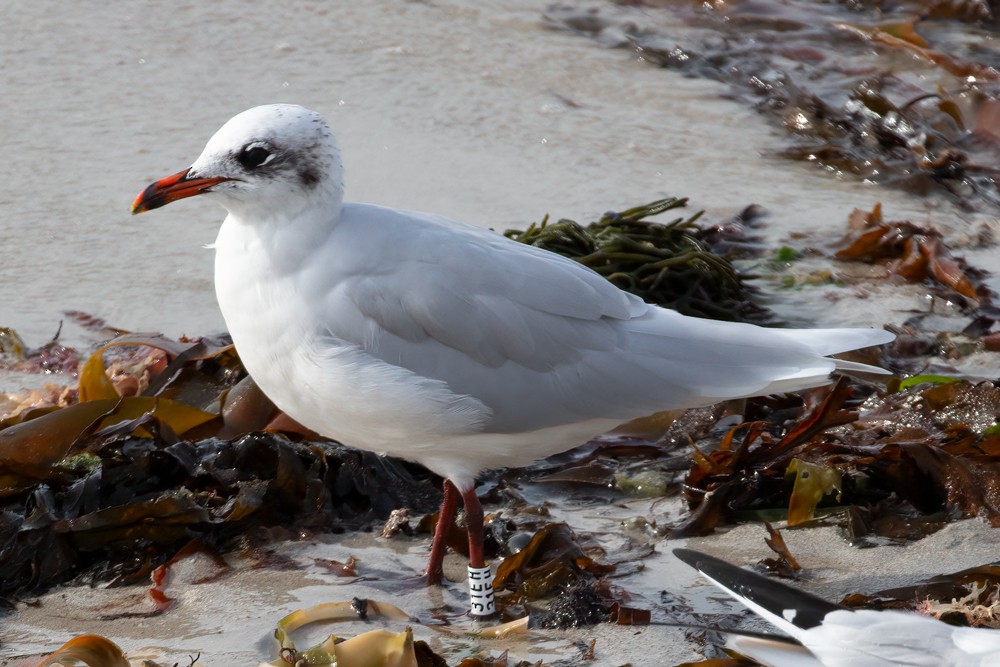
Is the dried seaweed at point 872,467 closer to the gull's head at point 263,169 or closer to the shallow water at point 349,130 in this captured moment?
the shallow water at point 349,130

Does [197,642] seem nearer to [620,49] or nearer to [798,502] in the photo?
[798,502]

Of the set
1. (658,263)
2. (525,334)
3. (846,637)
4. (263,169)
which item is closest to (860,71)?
(658,263)

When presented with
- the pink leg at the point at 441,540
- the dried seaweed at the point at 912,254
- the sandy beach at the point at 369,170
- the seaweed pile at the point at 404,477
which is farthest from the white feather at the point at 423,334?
the dried seaweed at the point at 912,254

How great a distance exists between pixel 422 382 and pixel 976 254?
3.39 m

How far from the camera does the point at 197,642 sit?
309 cm

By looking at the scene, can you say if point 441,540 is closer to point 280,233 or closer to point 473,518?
point 473,518

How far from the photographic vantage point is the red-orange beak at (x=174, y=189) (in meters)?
3.28

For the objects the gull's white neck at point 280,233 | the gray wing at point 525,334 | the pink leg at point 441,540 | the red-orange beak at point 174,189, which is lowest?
the pink leg at point 441,540

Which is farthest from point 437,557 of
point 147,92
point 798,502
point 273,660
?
point 147,92

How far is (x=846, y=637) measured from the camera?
2.57 m

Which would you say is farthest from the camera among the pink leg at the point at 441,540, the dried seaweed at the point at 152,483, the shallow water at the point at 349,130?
the shallow water at the point at 349,130

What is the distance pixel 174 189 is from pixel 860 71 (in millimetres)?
5600

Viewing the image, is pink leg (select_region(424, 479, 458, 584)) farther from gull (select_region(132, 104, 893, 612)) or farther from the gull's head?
the gull's head

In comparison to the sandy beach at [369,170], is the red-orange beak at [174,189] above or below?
above
